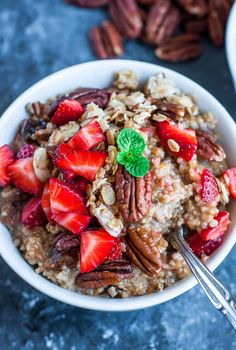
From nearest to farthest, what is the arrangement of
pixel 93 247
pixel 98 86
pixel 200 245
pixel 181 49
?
pixel 93 247, pixel 200 245, pixel 98 86, pixel 181 49

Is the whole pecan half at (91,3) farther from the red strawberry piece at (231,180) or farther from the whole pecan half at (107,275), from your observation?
the whole pecan half at (107,275)

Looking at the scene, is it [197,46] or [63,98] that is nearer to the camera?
[63,98]

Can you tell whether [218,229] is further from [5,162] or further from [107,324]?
[5,162]

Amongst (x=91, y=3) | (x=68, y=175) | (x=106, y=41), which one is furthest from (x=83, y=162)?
(x=91, y=3)

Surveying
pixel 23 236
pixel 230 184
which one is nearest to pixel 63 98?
pixel 23 236

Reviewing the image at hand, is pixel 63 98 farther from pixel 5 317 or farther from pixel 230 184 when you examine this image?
pixel 5 317

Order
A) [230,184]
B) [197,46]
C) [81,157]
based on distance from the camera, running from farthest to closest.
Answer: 1. [197,46]
2. [230,184]
3. [81,157]
